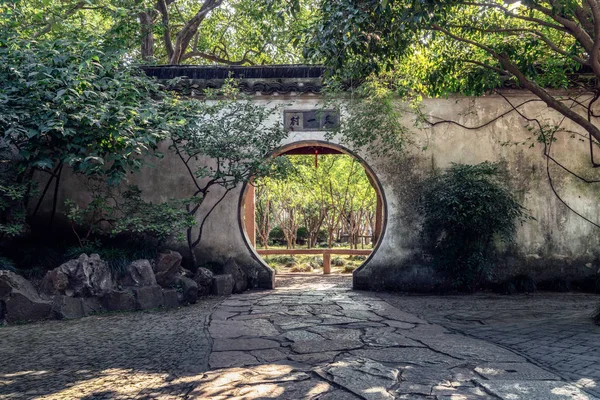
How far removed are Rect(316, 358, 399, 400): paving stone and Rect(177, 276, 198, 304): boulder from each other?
3575 mm

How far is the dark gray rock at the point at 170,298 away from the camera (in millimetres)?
6957

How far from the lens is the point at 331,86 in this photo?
25.6ft

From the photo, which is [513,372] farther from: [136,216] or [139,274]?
[136,216]

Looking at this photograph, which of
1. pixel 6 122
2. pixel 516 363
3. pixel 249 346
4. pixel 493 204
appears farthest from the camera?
pixel 493 204

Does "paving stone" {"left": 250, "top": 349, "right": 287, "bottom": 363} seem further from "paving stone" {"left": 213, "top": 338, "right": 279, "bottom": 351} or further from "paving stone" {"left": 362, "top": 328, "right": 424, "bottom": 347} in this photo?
"paving stone" {"left": 362, "top": 328, "right": 424, "bottom": 347}

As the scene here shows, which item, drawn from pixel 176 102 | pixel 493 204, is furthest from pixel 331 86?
pixel 493 204

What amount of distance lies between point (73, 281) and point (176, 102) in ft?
9.28

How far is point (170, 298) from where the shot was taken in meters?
7.00

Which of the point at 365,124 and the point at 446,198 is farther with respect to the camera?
the point at 365,124

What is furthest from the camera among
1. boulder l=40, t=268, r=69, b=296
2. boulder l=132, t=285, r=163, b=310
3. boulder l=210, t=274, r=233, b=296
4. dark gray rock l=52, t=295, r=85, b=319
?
boulder l=210, t=274, r=233, b=296

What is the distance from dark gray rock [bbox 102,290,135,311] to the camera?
6617 millimetres

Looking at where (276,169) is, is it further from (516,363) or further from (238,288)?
(516,363)

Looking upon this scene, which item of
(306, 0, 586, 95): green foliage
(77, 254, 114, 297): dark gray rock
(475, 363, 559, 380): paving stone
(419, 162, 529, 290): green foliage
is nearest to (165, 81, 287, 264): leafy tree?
(77, 254, 114, 297): dark gray rock

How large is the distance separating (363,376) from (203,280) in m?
4.51
